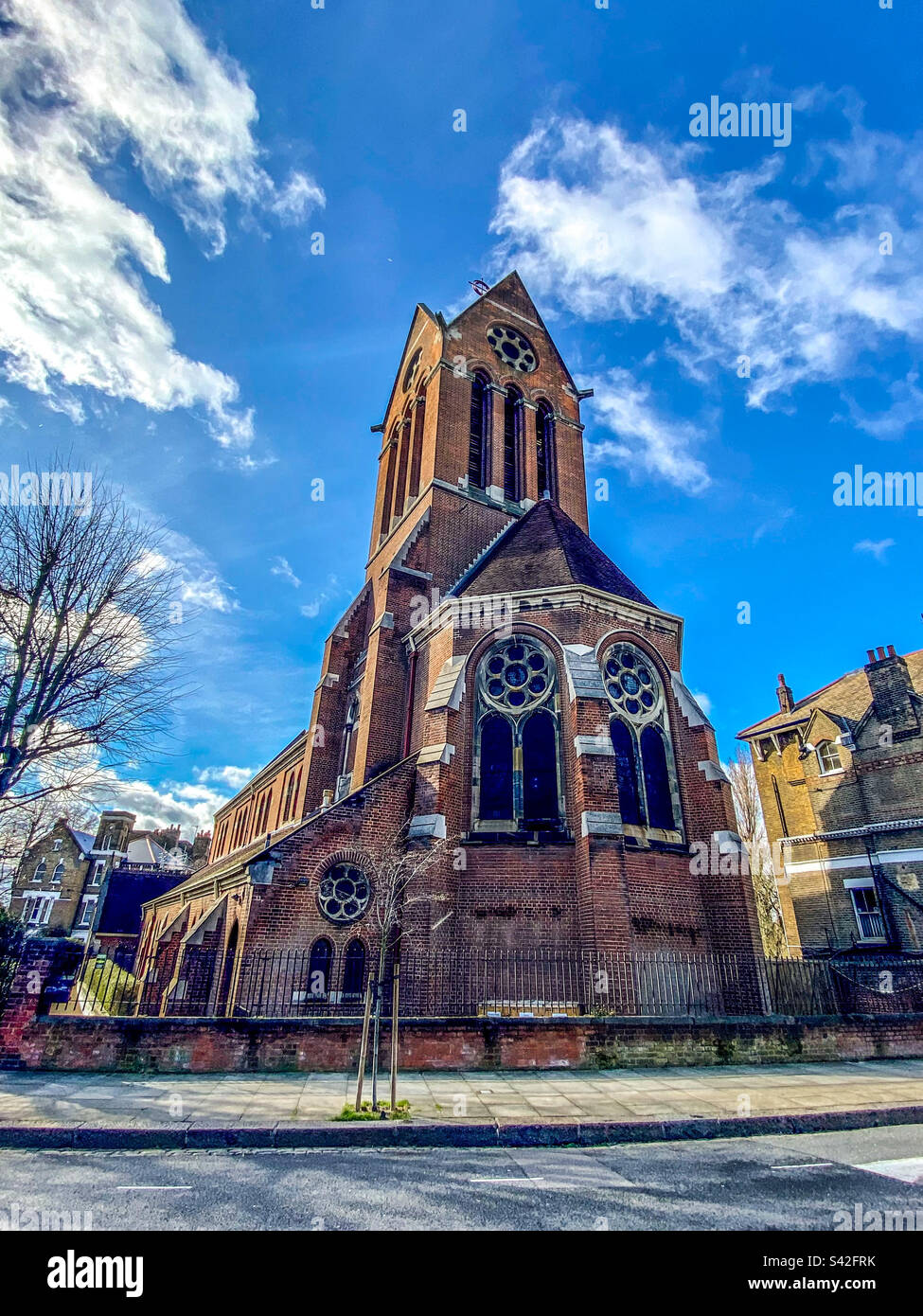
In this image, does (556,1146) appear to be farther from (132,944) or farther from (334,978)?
(132,944)

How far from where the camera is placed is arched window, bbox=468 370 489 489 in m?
23.5

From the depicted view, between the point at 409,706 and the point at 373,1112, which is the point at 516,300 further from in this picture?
the point at 373,1112

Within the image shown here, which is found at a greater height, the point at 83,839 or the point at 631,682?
the point at 83,839

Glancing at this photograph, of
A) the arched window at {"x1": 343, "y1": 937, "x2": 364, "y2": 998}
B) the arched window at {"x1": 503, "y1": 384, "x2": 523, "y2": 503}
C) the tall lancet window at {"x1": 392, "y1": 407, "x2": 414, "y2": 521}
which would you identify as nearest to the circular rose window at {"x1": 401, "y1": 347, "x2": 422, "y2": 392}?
the tall lancet window at {"x1": 392, "y1": 407, "x2": 414, "y2": 521}

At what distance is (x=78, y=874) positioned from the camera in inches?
1663

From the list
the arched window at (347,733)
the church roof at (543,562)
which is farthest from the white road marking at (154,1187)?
the arched window at (347,733)

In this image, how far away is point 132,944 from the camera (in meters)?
38.1

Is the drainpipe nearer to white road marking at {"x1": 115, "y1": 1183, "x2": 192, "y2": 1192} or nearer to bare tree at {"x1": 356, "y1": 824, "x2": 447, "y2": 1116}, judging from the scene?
bare tree at {"x1": 356, "y1": 824, "x2": 447, "y2": 1116}

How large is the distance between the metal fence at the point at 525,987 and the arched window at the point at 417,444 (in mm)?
16481

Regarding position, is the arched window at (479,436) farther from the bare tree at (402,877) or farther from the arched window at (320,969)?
the arched window at (320,969)

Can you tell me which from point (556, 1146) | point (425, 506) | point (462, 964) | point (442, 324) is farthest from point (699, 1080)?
point (442, 324)

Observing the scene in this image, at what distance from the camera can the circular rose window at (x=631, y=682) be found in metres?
15.4

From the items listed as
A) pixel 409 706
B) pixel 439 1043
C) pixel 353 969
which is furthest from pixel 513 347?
pixel 439 1043

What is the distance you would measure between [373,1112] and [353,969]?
6.50 m
